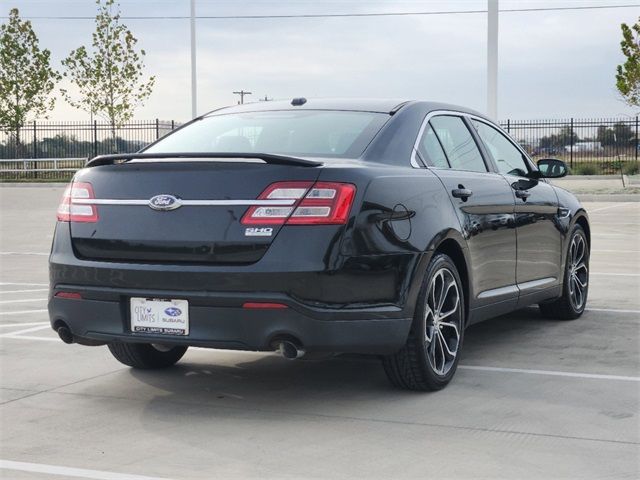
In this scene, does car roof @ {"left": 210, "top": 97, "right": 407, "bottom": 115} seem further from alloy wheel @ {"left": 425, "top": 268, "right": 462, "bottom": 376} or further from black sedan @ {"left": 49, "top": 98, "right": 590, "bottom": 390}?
alloy wheel @ {"left": 425, "top": 268, "right": 462, "bottom": 376}

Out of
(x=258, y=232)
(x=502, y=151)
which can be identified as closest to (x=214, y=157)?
(x=258, y=232)

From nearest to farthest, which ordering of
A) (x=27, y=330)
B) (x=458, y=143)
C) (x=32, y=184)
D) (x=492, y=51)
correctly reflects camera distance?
(x=458, y=143) < (x=27, y=330) < (x=492, y=51) < (x=32, y=184)

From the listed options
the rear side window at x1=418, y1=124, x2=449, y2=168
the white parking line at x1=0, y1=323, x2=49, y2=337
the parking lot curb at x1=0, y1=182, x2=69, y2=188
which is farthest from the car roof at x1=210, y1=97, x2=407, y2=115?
the parking lot curb at x1=0, y1=182, x2=69, y2=188

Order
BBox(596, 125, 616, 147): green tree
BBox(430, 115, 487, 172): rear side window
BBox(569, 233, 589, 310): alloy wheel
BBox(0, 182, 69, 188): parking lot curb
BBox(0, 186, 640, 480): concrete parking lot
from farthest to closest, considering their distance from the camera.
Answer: BBox(596, 125, 616, 147): green tree → BBox(0, 182, 69, 188): parking lot curb → BBox(569, 233, 589, 310): alloy wheel → BBox(430, 115, 487, 172): rear side window → BBox(0, 186, 640, 480): concrete parking lot

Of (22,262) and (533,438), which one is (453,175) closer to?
(533,438)

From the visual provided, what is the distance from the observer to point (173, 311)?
510cm

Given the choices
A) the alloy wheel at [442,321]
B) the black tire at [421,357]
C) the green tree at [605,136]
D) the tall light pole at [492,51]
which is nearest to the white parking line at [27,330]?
the black tire at [421,357]

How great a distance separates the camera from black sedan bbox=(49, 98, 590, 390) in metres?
4.95

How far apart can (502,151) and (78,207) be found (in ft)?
10.4

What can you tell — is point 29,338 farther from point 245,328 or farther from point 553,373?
point 553,373

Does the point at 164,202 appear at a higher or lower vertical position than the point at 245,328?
higher

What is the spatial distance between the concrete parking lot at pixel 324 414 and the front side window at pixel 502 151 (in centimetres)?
122

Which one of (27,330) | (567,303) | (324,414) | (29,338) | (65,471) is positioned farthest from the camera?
(567,303)

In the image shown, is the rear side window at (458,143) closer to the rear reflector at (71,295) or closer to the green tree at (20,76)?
the rear reflector at (71,295)
